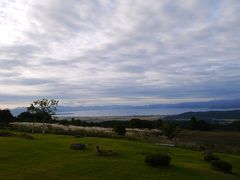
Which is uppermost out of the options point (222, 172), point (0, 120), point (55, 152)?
point (0, 120)

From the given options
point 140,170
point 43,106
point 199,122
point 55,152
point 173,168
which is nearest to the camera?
point 140,170

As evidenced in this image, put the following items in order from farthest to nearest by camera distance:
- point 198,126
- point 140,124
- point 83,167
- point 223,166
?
point 198,126
point 140,124
point 223,166
point 83,167

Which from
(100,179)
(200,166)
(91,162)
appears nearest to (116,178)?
(100,179)

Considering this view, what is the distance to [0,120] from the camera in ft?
268

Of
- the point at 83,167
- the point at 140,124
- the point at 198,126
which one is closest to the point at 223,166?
the point at 83,167

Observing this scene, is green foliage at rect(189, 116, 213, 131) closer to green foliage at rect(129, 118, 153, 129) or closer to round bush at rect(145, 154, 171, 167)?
green foliage at rect(129, 118, 153, 129)

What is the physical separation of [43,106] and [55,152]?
3451 cm

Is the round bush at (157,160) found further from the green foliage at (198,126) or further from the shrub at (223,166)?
the green foliage at (198,126)

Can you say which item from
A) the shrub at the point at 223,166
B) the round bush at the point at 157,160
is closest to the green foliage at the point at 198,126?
the shrub at the point at 223,166

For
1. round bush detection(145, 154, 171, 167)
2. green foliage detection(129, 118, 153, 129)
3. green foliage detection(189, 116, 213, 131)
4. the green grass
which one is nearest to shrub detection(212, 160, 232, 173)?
the green grass

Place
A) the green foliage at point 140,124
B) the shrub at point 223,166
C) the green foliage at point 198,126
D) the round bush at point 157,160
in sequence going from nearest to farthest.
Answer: the round bush at point 157,160 → the shrub at point 223,166 → the green foliage at point 140,124 → the green foliage at point 198,126

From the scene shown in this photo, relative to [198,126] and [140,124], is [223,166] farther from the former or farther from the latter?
[198,126]

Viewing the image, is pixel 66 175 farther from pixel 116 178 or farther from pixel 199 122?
pixel 199 122

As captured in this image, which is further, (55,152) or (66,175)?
(55,152)
